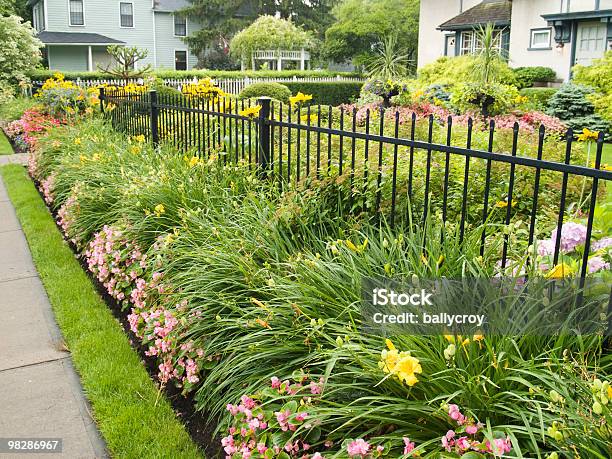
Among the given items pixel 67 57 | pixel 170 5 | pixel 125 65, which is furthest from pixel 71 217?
pixel 170 5

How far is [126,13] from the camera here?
1624 inches

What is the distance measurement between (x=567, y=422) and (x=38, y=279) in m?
4.78

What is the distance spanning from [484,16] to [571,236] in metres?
24.3

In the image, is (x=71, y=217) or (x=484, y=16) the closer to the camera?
(x=71, y=217)

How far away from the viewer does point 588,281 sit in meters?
2.77

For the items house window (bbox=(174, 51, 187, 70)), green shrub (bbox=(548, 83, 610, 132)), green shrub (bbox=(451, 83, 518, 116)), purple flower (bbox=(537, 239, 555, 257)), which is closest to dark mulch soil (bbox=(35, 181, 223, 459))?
purple flower (bbox=(537, 239, 555, 257))

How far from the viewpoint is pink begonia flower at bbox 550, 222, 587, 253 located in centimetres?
310

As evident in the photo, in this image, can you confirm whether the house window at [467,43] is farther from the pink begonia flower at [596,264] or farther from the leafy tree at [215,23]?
the pink begonia flower at [596,264]

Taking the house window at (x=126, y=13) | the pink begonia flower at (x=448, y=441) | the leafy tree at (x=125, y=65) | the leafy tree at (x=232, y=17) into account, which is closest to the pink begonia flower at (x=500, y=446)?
the pink begonia flower at (x=448, y=441)

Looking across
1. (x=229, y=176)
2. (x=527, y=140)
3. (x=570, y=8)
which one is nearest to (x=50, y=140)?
(x=229, y=176)

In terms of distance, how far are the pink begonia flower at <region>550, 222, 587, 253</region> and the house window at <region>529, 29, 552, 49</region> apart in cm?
2109

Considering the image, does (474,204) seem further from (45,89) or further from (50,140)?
(45,89)

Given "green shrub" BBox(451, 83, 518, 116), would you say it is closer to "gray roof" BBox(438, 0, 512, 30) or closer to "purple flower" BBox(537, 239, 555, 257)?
"purple flower" BBox(537, 239, 555, 257)

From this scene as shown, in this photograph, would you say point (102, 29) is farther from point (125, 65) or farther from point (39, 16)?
point (125, 65)
